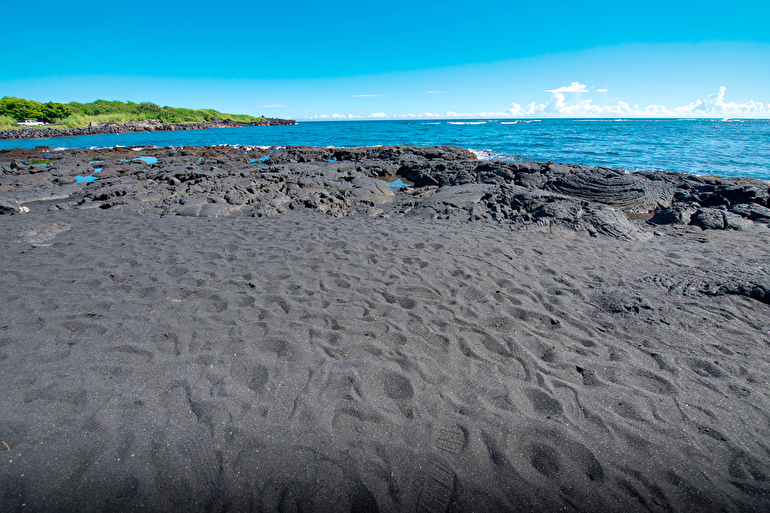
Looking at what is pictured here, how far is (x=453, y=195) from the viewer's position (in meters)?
9.44

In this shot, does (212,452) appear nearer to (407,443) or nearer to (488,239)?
(407,443)

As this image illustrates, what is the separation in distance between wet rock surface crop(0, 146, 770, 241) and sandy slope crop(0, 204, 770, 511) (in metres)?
3.06

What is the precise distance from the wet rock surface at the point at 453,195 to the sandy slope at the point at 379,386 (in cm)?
306

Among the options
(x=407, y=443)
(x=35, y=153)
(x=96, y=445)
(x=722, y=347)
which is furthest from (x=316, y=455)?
(x=35, y=153)

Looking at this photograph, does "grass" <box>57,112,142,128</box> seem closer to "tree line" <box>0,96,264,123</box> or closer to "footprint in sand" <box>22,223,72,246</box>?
"tree line" <box>0,96,264,123</box>

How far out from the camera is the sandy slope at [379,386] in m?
1.96

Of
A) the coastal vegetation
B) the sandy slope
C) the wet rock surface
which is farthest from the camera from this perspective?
the coastal vegetation

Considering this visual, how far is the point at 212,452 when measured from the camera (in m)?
2.14

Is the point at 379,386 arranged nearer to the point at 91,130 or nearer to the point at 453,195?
the point at 453,195

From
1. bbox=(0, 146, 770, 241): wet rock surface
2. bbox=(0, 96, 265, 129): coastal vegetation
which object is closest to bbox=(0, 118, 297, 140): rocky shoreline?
bbox=(0, 96, 265, 129): coastal vegetation

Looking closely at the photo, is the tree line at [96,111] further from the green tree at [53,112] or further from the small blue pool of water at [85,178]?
the small blue pool of water at [85,178]

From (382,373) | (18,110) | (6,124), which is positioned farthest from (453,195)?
(18,110)

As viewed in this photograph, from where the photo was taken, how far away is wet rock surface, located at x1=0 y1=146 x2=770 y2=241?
7551 mm

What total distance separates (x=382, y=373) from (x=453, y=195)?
7.48 m
